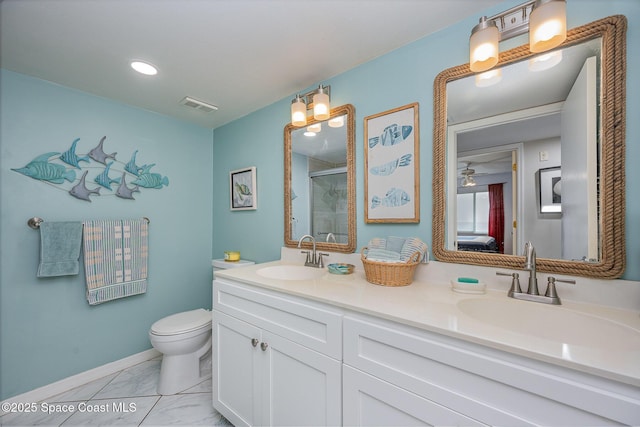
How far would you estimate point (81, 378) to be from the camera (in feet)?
6.05

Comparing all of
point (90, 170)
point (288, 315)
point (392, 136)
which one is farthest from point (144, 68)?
point (288, 315)

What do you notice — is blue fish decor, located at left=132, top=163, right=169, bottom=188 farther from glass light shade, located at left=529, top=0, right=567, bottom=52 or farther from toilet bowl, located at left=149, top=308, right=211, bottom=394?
glass light shade, located at left=529, top=0, right=567, bottom=52

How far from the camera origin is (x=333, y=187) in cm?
174

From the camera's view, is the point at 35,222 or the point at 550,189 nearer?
the point at 550,189

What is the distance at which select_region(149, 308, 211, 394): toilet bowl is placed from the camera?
5.51 feet

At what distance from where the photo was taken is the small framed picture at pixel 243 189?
88.0 inches

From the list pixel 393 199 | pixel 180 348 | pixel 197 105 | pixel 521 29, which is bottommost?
pixel 180 348

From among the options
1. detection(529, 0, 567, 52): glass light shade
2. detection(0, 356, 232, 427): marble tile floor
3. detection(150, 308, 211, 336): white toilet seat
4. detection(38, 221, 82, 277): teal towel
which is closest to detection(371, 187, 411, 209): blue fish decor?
detection(529, 0, 567, 52): glass light shade

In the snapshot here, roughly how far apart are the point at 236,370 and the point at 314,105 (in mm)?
1602

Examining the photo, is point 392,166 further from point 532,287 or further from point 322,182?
point 532,287

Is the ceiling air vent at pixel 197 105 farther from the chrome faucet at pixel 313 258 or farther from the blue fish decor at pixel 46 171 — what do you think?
the chrome faucet at pixel 313 258

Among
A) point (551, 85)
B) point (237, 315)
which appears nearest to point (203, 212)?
point (237, 315)

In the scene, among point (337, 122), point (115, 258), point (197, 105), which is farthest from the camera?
point (197, 105)

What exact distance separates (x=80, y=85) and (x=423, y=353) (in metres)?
Result: 2.60
